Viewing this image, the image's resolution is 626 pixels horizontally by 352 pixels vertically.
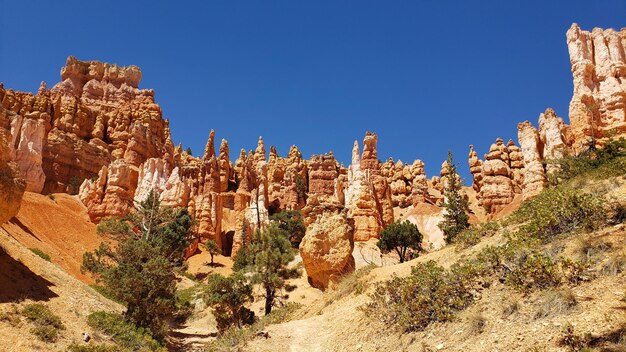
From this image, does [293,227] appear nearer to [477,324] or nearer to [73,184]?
[73,184]

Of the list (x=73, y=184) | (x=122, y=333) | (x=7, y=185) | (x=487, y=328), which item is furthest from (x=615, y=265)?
(x=73, y=184)

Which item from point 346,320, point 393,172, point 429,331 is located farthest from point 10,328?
point 393,172

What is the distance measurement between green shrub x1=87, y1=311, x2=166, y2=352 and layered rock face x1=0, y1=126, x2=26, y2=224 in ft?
17.1

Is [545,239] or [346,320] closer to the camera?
[545,239]

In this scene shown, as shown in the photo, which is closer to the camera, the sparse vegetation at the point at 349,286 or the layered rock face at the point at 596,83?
the sparse vegetation at the point at 349,286

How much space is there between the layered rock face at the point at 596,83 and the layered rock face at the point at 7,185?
40755mm

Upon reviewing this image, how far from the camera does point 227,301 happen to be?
77.6ft

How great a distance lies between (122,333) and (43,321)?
9.97 ft

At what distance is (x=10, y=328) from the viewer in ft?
46.1

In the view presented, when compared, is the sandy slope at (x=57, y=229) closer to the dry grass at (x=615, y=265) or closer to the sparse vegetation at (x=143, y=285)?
the sparse vegetation at (x=143, y=285)

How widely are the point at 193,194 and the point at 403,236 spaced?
112 feet

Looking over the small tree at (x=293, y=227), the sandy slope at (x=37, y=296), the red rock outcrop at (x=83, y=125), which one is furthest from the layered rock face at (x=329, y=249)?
the red rock outcrop at (x=83, y=125)

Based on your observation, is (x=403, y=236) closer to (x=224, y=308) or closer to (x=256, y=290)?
(x=256, y=290)

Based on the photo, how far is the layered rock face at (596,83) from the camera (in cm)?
4081
